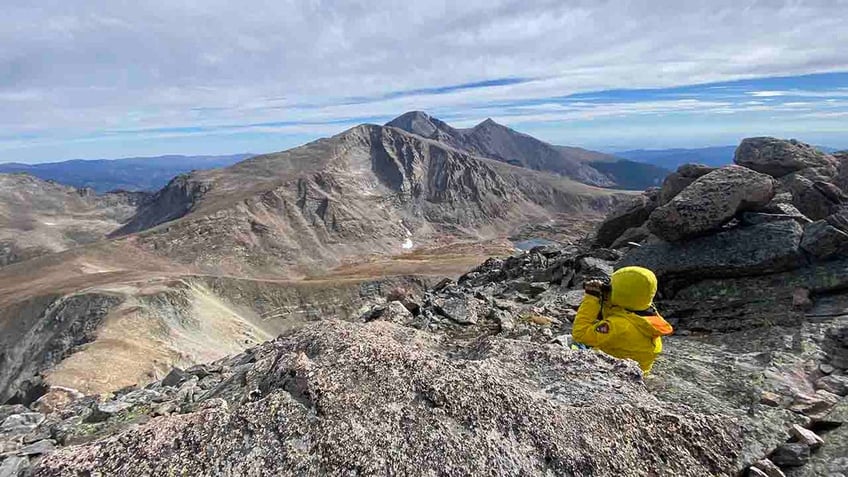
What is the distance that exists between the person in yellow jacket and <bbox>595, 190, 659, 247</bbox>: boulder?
19.3 m

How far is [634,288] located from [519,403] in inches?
129

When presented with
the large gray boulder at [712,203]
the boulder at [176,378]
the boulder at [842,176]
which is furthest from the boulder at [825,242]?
the boulder at [176,378]

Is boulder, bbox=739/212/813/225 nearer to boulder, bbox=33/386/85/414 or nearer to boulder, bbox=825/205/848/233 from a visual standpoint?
boulder, bbox=825/205/848/233

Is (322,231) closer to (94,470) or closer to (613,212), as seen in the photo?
(613,212)

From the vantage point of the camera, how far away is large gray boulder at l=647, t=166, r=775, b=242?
16469 mm

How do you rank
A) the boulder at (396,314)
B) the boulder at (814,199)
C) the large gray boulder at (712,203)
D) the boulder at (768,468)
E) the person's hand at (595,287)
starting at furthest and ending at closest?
the boulder at (814,199) < the large gray boulder at (712,203) < the boulder at (396,314) < the person's hand at (595,287) < the boulder at (768,468)

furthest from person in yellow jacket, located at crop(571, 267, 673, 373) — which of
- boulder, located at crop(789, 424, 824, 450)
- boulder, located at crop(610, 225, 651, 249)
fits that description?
boulder, located at crop(610, 225, 651, 249)

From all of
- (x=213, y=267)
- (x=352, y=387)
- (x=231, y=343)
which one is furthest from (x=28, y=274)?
(x=352, y=387)

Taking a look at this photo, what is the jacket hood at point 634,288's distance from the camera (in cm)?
924

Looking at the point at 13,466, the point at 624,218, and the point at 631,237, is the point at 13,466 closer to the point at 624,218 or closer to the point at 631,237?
the point at 631,237

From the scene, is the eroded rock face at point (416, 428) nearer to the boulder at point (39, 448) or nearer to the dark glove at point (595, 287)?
the dark glove at point (595, 287)

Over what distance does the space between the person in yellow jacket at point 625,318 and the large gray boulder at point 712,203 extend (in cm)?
826

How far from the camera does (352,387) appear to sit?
775 cm

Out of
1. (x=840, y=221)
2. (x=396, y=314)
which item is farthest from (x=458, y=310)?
(x=840, y=221)
